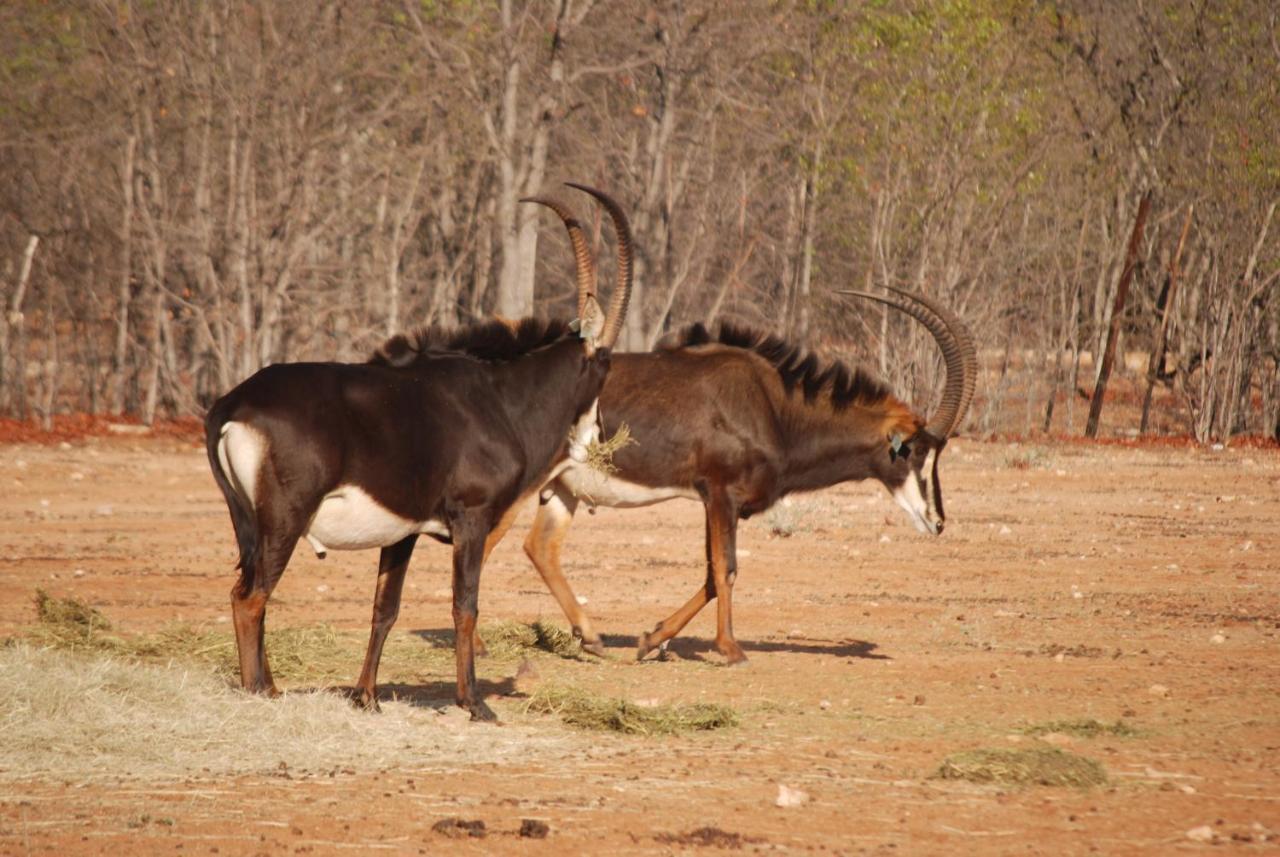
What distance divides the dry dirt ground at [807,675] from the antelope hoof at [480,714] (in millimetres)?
141

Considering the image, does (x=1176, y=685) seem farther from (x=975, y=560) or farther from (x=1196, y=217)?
(x=1196, y=217)

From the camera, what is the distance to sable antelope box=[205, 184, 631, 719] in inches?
299

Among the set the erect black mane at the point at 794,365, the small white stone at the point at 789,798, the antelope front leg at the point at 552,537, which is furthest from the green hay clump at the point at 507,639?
the small white stone at the point at 789,798

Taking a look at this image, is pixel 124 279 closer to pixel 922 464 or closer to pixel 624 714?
pixel 922 464

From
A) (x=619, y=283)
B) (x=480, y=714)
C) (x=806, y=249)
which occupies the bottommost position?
(x=480, y=714)

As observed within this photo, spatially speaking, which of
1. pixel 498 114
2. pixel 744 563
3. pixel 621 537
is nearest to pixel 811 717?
pixel 744 563

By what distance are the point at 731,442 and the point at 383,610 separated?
3.25m

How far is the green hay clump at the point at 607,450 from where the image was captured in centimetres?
941

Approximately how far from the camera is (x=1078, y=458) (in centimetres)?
2377

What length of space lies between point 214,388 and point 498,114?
6889 millimetres

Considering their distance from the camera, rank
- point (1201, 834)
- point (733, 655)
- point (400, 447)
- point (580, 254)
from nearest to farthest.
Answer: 1. point (1201, 834)
2. point (400, 447)
3. point (580, 254)
4. point (733, 655)

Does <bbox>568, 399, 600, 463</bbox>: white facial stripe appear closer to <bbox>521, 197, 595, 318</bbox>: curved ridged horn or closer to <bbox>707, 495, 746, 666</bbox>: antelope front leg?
<bbox>521, 197, 595, 318</bbox>: curved ridged horn

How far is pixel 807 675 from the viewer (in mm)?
9875

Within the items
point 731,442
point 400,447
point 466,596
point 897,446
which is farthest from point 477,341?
point 897,446
